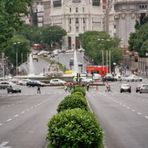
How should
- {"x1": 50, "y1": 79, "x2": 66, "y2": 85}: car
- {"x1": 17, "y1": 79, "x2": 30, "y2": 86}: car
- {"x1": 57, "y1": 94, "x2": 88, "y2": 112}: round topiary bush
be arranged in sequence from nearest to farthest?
{"x1": 57, "y1": 94, "x2": 88, "y2": 112}: round topiary bush
{"x1": 50, "y1": 79, "x2": 66, "y2": 85}: car
{"x1": 17, "y1": 79, "x2": 30, "y2": 86}: car

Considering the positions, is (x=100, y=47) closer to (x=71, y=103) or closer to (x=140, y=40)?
(x=140, y=40)

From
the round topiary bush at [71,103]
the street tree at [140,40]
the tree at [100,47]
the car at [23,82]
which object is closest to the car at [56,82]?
the car at [23,82]

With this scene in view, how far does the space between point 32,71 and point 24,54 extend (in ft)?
33.2

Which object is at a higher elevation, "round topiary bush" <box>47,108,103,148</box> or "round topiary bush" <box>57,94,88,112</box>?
"round topiary bush" <box>57,94,88,112</box>

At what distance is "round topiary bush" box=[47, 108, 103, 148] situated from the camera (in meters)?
15.4

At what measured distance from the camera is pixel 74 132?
15.4 meters

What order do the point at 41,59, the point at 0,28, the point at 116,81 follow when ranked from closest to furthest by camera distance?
1. the point at 0,28
2. the point at 116,81
3. the point at 41,59

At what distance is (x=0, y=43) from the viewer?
65062mm

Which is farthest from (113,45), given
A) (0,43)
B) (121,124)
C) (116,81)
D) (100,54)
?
(121,124)

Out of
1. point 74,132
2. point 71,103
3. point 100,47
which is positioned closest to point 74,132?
point 74,132

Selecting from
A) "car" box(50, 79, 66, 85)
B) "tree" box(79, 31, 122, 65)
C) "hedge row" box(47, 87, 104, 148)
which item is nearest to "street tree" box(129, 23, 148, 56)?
"tree" box(79, 31, 122, 65)

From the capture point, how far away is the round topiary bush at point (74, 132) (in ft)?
50.4

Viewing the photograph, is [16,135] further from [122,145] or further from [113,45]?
[113,45]

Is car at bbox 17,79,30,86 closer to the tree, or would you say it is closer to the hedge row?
the tree
